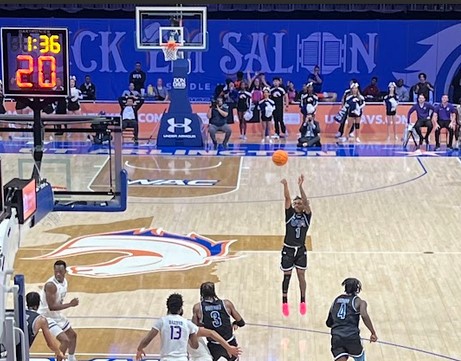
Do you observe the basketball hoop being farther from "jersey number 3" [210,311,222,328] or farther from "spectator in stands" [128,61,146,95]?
"jersey number 3" [210,311,222,328]

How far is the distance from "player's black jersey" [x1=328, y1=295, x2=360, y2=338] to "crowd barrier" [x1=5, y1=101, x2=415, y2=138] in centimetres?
1729

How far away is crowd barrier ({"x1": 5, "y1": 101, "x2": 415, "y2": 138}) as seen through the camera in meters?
26.0

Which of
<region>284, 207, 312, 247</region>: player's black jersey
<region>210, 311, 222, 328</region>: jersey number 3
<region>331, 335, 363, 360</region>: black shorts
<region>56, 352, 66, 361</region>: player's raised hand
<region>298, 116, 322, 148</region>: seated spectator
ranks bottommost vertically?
<region>56, 352, 66, 361</region>: player's raised hand

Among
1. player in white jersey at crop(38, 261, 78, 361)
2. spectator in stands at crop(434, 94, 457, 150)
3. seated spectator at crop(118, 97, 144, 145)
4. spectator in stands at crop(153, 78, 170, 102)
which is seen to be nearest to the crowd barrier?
spectator in stands at crop(153, 78, 170, 102)

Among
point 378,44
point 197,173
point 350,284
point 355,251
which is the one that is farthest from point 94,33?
point 350,284

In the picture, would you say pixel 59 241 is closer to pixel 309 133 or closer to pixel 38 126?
pixel 38 126

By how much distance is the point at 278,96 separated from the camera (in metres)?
25.2

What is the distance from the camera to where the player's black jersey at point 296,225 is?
1134cm

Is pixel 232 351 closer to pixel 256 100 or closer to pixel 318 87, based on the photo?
pixel 256 100

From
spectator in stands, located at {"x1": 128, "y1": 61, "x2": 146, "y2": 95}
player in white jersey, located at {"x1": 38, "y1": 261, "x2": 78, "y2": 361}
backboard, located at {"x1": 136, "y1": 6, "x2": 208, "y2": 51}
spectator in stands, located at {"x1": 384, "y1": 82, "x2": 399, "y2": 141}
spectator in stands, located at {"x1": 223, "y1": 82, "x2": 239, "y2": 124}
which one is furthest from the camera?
spectator in stands, located at {"x1": 128, "y1": 61, "x2": 146, "y2": 95}


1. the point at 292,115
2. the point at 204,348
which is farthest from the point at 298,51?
A: the point at 204,348

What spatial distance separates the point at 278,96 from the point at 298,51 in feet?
17.3

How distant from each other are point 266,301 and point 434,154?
39.6 feet

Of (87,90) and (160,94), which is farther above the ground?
(87,90)
